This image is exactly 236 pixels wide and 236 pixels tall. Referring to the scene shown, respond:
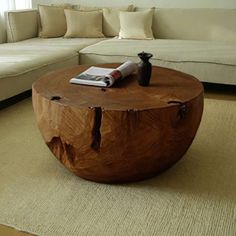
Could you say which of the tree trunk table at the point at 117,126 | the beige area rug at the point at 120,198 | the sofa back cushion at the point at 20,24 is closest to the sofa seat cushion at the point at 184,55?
the sofa back cushion at the point at 20,24

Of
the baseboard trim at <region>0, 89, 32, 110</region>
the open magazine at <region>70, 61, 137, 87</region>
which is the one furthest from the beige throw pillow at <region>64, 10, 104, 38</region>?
the open magazine at <region>70, 61, 137, 87</region>

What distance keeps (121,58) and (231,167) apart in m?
1.63

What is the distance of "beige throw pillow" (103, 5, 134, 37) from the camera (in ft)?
12.3

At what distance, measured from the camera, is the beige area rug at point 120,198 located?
1346 millimetres

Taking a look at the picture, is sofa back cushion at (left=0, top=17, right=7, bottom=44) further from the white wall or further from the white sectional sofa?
the white wall

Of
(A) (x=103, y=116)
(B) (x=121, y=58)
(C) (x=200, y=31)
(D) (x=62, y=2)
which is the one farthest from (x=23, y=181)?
(D) (x=62, y=2)

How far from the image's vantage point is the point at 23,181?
165 centimetres

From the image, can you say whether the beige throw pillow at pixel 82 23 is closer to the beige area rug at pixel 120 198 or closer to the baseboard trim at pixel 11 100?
the baseboard trim at pixel 11 100

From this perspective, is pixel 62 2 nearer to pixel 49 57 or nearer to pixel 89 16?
pixel 89 16

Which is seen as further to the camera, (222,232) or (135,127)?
(135,127)

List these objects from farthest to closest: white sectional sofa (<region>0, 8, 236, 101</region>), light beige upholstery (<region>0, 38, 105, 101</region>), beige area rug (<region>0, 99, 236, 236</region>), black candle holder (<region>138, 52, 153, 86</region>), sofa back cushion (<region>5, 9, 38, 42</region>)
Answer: sofa back cushion (<region>5, 9, 38, 42</region>) → white sectional sofa (<region>0, 8, 236, 101</region>) → light beige upholstery (<region>0, 38, 105, 101</region>) → black candle holder (<region>138, 52, 153, 86</region>) → beige area rug (<region>0, 99, 236, 236</region>)

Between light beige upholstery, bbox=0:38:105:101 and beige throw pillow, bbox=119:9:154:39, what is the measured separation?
1.41 ft

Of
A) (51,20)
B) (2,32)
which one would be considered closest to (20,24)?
(2,32)

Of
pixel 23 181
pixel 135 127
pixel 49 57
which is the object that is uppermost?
pixel 135 127
